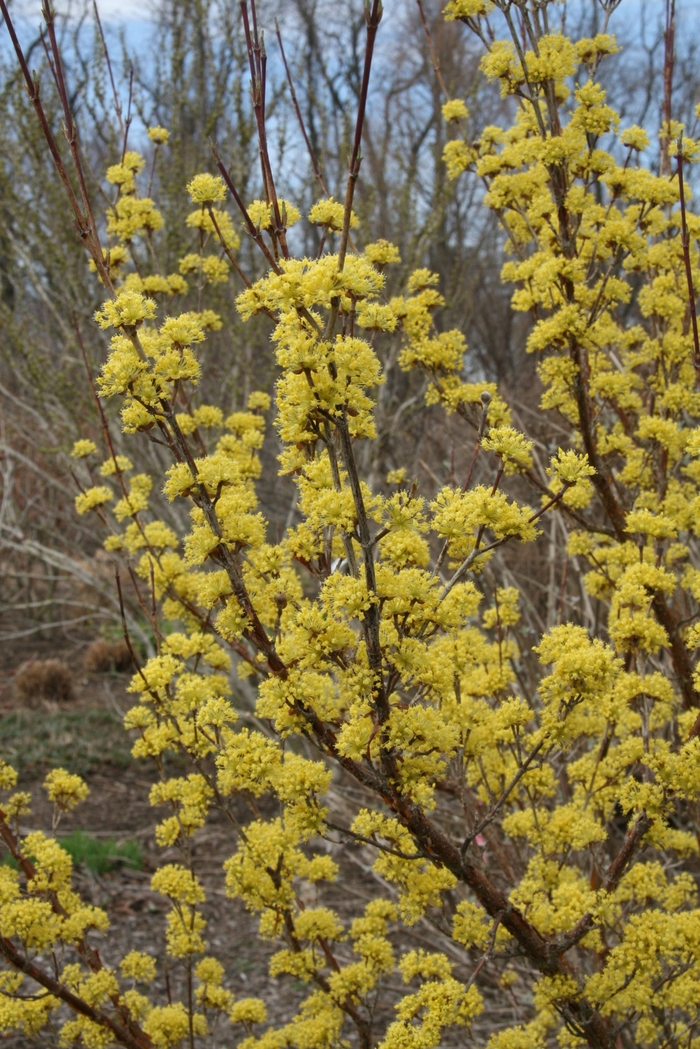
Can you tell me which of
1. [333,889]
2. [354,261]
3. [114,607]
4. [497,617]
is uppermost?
[354,261]

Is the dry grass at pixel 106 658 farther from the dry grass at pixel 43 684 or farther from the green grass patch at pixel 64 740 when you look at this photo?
the green grass patch at pixel 64 740

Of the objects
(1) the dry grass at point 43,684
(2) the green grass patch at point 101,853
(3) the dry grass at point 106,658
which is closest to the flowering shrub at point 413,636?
(2) the green grass patch at point 101,853

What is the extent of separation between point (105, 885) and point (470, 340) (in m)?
11.4

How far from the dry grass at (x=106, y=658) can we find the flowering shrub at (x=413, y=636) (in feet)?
20.9

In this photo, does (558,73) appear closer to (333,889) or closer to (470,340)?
(333,889)

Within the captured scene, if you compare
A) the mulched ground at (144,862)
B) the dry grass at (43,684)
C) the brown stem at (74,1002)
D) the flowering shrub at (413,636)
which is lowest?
the mulched ground at (144,862)

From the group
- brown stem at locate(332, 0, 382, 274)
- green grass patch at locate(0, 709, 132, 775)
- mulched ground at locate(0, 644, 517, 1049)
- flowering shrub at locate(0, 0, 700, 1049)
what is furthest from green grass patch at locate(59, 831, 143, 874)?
brown stem at locate(332, 0, 382, 274)

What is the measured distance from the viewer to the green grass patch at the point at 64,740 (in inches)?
284

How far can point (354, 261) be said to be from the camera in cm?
166

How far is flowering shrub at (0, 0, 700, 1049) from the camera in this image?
5.87 feet

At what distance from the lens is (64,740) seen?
299 inches

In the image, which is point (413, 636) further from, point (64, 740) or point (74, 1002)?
point (64, 740)

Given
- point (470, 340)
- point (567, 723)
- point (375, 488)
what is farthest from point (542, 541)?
point (470, 340)

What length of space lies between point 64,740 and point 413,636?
642 cm
